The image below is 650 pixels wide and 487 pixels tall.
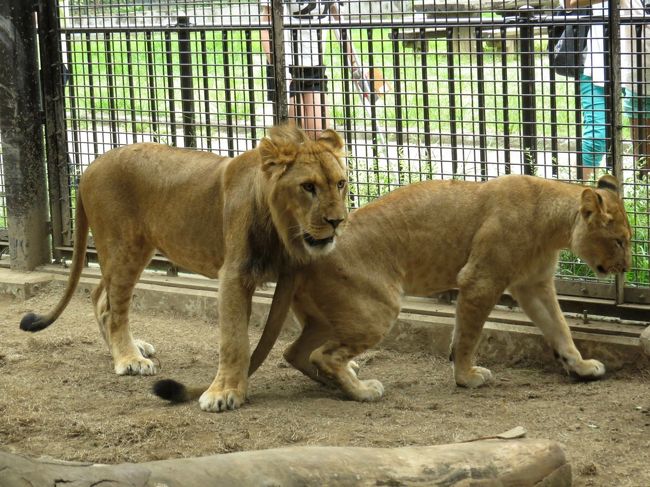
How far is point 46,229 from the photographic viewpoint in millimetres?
9297

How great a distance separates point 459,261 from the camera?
261 inches

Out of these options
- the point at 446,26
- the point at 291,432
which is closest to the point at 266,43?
the point at 446,26

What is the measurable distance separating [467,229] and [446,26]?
60.5 inches

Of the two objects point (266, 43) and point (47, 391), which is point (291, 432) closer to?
point (47, 391)

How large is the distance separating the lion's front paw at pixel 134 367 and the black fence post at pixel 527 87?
110 inches

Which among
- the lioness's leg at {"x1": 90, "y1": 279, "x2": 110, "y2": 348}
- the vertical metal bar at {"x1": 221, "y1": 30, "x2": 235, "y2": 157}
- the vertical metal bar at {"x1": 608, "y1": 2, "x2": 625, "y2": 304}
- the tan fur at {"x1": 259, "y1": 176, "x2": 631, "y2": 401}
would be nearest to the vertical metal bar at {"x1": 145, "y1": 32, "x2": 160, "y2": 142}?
the vertical metal bar at {"x1": 221, "y1": 30, "x2": 235, "y2": 157}

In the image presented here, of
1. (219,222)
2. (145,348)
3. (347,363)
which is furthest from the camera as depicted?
(145,348)

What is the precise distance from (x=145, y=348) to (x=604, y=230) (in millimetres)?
3169

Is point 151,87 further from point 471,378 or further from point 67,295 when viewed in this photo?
point 471,378

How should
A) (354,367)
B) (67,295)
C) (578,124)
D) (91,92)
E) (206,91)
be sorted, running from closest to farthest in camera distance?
(354,367)
(578,124)
(67,295)
(206,91)
(91,92)

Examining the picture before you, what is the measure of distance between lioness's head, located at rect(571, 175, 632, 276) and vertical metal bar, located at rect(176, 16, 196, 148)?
3.17 m

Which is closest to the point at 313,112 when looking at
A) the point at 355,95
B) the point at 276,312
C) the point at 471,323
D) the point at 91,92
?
the point at 355,95

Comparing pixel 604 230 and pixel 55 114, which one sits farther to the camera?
pixel 55 114

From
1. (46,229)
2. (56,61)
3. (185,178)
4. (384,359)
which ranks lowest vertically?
(384,359)
